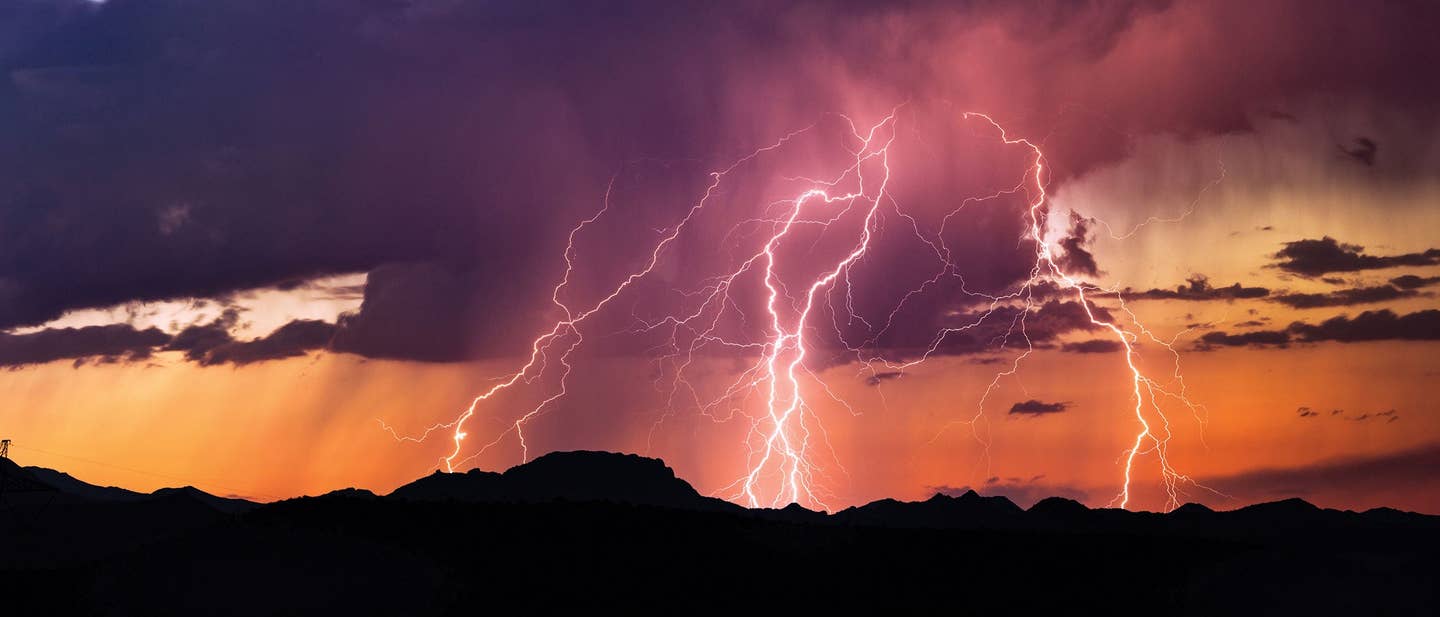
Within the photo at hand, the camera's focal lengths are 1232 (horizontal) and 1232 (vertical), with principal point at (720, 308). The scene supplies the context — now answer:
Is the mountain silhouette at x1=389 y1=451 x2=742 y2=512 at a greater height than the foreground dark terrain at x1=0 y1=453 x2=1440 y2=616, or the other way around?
the mountain silhouette at x1=389 y1=451 x2=742 y2=512

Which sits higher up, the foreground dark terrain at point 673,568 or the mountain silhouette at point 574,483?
the mountain silhouette at point 574,483

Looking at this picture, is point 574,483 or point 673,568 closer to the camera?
point 673,568

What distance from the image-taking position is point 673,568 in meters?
33.0

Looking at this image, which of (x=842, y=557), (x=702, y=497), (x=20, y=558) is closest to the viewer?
(x=842, y=557)

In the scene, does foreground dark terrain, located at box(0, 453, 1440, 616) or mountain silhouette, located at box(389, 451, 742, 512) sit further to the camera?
mountain silhouette, located at box(389, 451, 742, 512)

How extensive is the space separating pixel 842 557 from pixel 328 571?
46.2 feet

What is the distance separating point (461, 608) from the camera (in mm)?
30328

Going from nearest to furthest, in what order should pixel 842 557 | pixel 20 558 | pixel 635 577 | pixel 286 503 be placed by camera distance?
pixel 635 577, pixel 842 557, pixel 286 503, pixel 20 558

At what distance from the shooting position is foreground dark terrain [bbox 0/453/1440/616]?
1226 inches

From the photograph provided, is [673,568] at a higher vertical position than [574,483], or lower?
lower

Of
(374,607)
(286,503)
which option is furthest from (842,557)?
(286,503)

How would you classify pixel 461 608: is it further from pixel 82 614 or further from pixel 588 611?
pixel 82 614

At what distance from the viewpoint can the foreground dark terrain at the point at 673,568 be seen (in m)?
31.1

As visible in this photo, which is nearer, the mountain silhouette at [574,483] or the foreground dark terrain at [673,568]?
the foreground dark terrain at [673,568]
